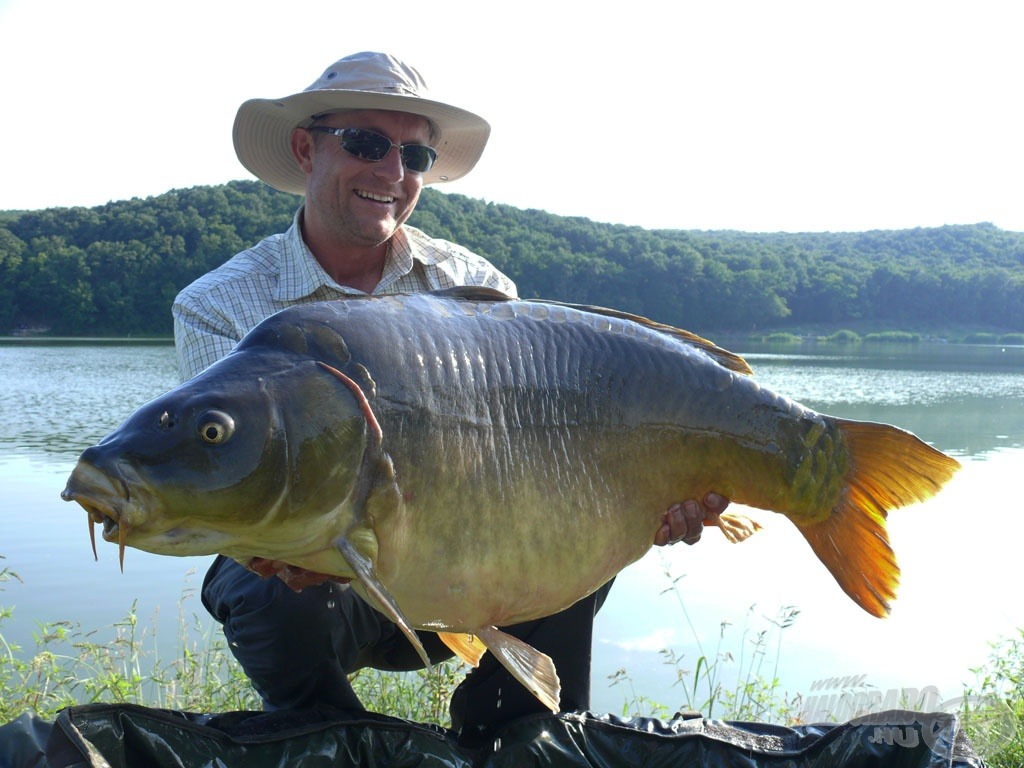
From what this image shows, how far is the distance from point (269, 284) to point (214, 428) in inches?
56.1

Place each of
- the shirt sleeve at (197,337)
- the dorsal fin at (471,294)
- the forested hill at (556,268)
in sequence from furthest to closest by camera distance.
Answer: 1. the forested hill at (556,268)
2. the shirt sleeve at (197,337)
3. the dorsal fin at (471,294)

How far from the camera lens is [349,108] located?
9.50ft

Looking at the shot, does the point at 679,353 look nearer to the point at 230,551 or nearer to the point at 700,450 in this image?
the point at 700,450

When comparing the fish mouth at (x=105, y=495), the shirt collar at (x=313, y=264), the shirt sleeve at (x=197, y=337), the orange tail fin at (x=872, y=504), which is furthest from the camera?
the shirt collar at (x=313, y=264)

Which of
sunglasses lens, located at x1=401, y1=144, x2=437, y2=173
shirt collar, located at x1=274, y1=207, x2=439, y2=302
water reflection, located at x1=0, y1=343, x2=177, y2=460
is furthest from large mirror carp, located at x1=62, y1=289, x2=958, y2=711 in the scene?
water reflection, located at x1=0, y1=343, x2=177, y2=460

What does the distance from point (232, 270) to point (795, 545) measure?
4.86m

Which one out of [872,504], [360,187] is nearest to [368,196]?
[360,187]

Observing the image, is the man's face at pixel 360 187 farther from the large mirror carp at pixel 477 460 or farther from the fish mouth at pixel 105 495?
the fish mouth at pixel 105 495

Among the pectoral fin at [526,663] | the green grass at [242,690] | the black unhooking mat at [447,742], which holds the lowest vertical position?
the green grass at [242,690]

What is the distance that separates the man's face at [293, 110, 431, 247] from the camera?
2854mm

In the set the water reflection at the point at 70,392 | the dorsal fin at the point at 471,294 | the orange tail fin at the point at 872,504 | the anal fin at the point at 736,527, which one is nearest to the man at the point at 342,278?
the anal fin at the point at 736,527

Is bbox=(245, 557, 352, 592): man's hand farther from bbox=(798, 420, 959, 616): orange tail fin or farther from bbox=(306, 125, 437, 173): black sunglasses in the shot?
bbox=(306, 125, 437, 173): black sunglasses

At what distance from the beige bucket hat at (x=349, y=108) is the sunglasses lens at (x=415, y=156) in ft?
0.37

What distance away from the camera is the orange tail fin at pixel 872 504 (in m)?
2.07
